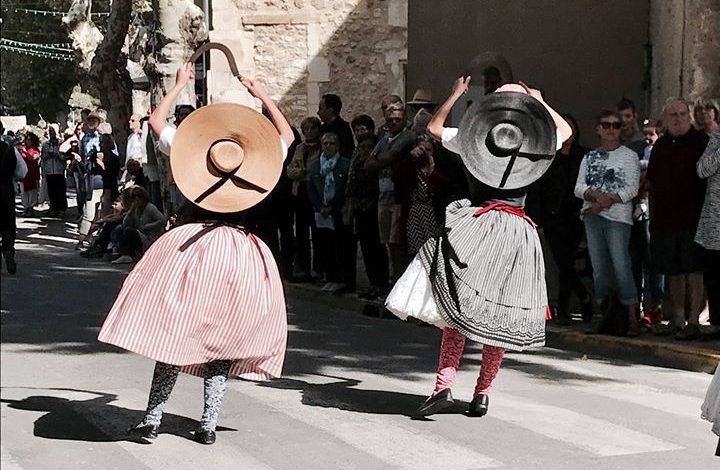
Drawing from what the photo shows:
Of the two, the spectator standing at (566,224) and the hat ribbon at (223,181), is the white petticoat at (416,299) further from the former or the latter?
the spectator standing at (566,224)

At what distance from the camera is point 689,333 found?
35.9 ft

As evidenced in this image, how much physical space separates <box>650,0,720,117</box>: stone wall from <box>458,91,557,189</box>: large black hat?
647 centimetres

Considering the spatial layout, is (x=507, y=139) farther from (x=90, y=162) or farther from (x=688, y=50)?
(x=90, y=162)

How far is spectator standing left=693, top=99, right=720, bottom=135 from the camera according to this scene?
11.3 m

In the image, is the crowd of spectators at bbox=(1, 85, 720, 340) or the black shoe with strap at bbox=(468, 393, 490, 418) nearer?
the black shoe with strap at bbox=(468, 393, 490, 418)

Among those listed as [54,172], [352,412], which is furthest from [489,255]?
[54,172]

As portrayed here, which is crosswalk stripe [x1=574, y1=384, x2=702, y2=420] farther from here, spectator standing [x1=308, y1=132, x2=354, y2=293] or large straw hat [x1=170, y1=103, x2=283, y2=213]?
spectator standing [x1=308, y1=132, x2=354, y2=293]

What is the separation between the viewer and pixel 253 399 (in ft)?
27.1

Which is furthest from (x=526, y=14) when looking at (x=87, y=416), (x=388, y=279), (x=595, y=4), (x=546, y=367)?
(x=87, y=416)

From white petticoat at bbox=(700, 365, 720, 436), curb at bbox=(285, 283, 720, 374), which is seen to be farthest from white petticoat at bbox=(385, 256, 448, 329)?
curb at bbox=(285, 283, 720, 374)

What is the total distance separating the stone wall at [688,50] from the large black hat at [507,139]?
647 cm

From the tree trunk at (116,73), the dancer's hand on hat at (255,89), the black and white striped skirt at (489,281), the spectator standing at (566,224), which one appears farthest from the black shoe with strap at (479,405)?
the tree trunk at (116,73)

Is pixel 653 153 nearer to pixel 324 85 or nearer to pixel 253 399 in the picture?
pixel 253 399

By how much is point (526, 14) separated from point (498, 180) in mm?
9922
